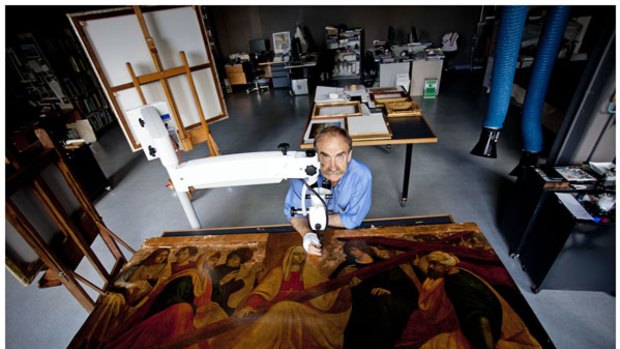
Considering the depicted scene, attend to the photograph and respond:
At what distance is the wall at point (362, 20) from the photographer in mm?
7789

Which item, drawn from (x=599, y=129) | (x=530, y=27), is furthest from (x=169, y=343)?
(x=530, y=27)

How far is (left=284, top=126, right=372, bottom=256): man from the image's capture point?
1411 mm

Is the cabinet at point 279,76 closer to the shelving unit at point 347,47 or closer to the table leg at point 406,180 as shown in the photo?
the shelving unit at point 347,47

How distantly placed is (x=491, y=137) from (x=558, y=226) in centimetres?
72

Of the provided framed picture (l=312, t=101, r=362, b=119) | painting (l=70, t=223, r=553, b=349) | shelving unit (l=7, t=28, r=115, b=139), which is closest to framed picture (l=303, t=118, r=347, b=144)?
framed picture (l=312, t=101, r=362, b=119)

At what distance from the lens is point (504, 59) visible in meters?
1.88

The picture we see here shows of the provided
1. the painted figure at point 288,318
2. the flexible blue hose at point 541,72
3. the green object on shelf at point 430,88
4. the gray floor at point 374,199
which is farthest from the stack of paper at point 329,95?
the green object on shelf at point 430,88

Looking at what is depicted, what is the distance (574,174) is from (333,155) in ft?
5.72

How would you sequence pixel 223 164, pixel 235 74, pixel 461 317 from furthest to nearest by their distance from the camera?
pixel 235 74, pixel 223 164, pixel 461 317

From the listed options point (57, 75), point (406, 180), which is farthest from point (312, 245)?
point (57, 75)

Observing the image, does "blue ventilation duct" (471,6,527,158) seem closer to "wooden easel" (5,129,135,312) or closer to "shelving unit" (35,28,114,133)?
"wooden easel" (5,129,135,312)

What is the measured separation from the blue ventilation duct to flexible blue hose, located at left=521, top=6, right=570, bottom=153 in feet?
1.23

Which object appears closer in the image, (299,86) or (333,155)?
(333,155)

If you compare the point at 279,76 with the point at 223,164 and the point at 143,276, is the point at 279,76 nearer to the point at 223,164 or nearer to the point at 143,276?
the point at 223,164
